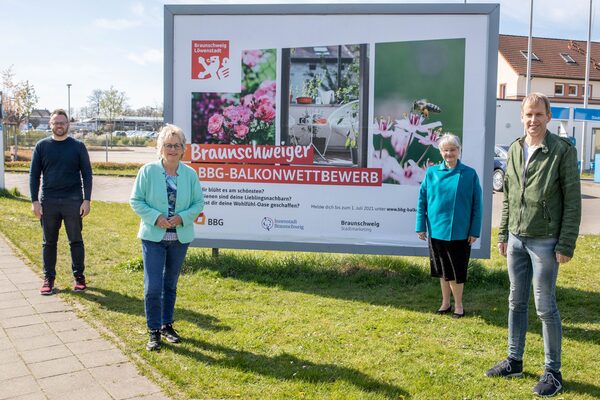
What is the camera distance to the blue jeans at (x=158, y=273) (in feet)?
16.2

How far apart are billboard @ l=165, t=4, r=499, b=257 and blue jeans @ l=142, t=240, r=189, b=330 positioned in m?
2.63

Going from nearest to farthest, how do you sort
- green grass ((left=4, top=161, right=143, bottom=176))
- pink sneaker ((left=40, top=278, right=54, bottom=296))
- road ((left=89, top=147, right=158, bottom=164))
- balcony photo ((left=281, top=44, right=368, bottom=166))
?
pink sneaker ((left=40, top=278, right=54, bottom=296))
balcony photo ((left=281, top=44, right=368, bottom=166))
green grass ((left=4, top=161, right=143, bottom=176))
road ((left=89, top=147, right=158, bottom=164))

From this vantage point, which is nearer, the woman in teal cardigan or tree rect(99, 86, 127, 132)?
the woman in teal cardigan

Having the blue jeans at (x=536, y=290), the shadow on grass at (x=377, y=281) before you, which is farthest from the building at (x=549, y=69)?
the blue jeans at (x=536, y=290)

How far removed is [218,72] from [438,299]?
3905mm

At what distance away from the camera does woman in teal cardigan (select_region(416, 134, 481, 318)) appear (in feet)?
19.3

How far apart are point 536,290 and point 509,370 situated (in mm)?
716

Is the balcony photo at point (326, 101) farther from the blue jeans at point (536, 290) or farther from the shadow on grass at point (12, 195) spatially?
the shadow on grass at point (12, 195)

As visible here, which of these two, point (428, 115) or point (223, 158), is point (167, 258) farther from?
point (428, 115)

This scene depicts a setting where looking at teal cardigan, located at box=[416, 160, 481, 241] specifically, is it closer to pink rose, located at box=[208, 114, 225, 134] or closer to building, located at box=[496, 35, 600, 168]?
pink rose, located at box=[208, 114, 225, 134]

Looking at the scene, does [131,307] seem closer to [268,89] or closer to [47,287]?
[47,287]

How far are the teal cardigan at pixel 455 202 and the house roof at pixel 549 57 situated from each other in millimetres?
48928

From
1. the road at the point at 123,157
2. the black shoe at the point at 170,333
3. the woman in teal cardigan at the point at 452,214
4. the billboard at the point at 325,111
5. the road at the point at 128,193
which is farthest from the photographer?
the road at the point at 123,157

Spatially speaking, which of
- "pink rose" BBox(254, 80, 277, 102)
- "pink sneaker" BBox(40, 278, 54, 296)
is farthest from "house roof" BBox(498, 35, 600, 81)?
"pink sneaker" BBox(40, 278, 54, 296)
